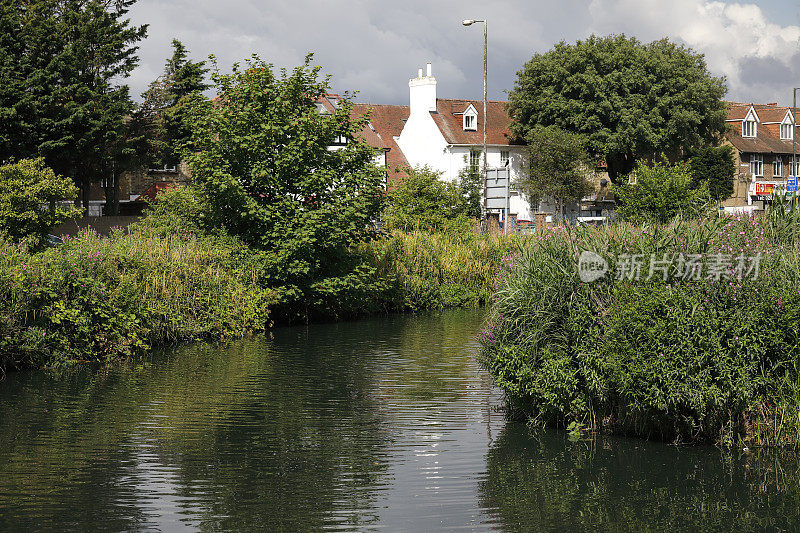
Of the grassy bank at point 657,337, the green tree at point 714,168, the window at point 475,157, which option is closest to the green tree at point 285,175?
the grassy bank at point 657,337

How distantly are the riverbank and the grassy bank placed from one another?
10131mm

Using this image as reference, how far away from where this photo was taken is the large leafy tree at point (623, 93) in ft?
219

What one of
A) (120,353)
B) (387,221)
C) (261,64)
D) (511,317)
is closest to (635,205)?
(387,221)

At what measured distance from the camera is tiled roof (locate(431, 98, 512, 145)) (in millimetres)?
72688

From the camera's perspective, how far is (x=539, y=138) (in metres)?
67.8

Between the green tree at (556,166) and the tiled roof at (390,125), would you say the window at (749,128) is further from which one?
the tiled roof at (390,125)

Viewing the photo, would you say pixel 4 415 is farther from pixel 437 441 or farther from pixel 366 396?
pixel 437 441

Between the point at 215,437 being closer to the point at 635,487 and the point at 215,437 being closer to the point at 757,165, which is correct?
the point at 635,487

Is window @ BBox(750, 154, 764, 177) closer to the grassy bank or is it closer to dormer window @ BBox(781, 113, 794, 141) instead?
dormer window @ BBox(781, 113, 794, 141)

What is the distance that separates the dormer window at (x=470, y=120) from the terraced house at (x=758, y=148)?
2462 cm

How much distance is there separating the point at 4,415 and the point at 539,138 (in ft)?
190

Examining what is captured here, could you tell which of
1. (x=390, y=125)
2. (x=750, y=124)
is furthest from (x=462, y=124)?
(x=750, y=124)

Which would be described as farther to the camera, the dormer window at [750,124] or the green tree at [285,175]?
the dormer window at [750,124]

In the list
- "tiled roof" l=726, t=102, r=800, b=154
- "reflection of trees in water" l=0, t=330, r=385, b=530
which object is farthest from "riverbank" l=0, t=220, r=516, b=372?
"tiled roof" l=726, t=102, r=800, b=154
